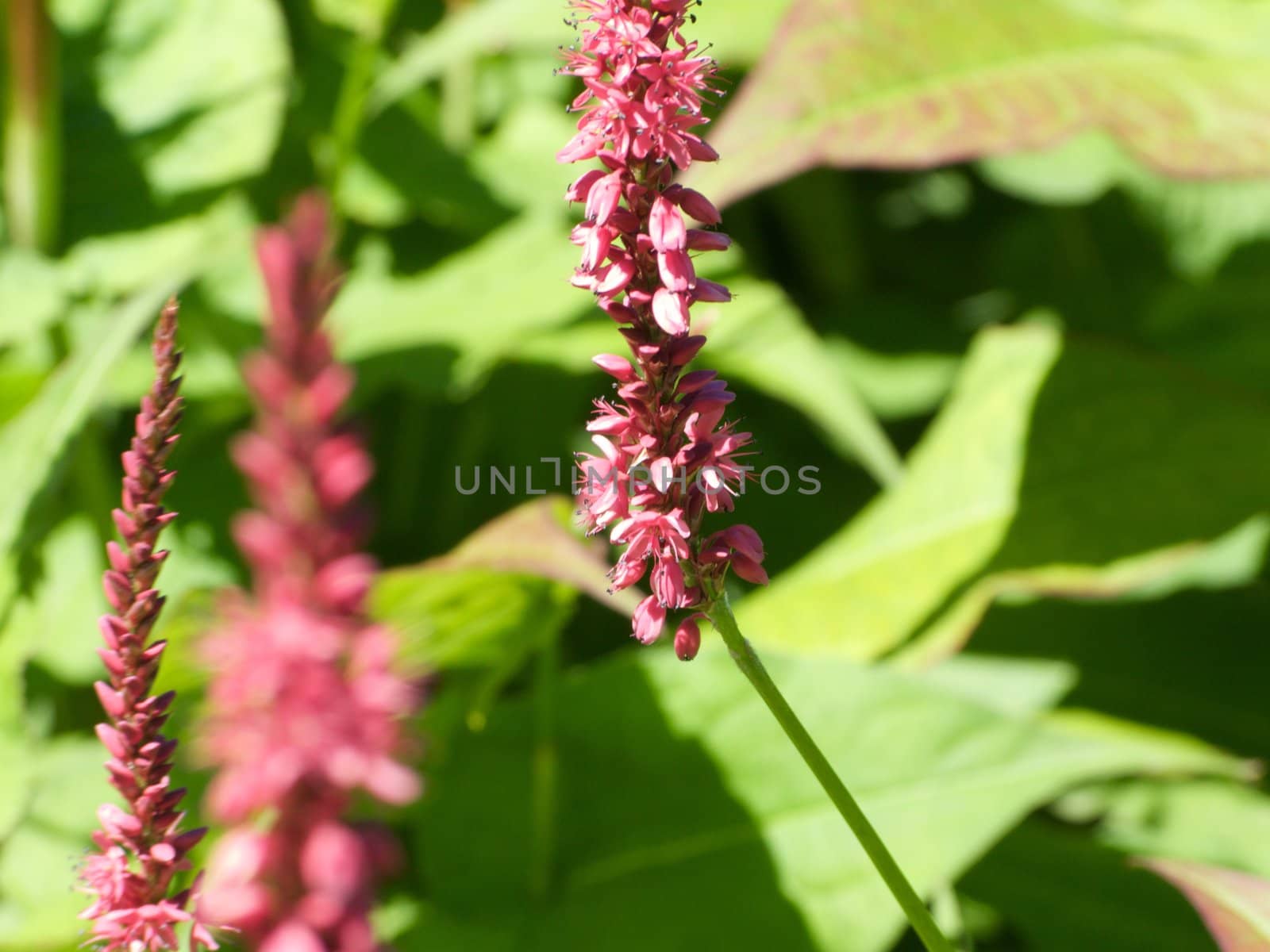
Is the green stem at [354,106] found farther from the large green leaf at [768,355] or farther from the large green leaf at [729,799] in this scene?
the large green leaf at [729,799]

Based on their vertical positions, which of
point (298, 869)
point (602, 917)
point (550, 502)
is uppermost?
point (550, 502)

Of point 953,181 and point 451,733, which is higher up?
point 953,181

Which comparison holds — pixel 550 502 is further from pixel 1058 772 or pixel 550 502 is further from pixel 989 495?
pixel 989 495

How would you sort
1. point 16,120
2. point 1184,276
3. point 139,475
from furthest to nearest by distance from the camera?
1. point 1184,276
2. point 16,120
3. point 139,475

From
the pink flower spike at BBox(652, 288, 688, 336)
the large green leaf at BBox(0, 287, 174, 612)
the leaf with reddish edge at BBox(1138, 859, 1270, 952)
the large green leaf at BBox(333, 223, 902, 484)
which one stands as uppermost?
the large green leaf at BBox(333, 223, 902, 484)

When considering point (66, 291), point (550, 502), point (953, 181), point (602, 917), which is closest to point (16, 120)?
point (66, 291)

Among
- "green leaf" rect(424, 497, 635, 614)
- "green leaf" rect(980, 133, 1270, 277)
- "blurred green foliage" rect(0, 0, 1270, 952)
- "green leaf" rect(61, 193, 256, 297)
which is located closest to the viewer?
"green leaf" rect(424, 497, 635, 614)

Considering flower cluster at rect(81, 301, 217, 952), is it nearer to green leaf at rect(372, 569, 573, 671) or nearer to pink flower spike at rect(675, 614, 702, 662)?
pink flower spike at rect(675, 614, 702, 662)

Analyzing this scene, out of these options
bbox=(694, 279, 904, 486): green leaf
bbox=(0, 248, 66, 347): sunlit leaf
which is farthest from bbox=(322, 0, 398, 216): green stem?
bbox=(694, 279, 904, 486): green leaf
